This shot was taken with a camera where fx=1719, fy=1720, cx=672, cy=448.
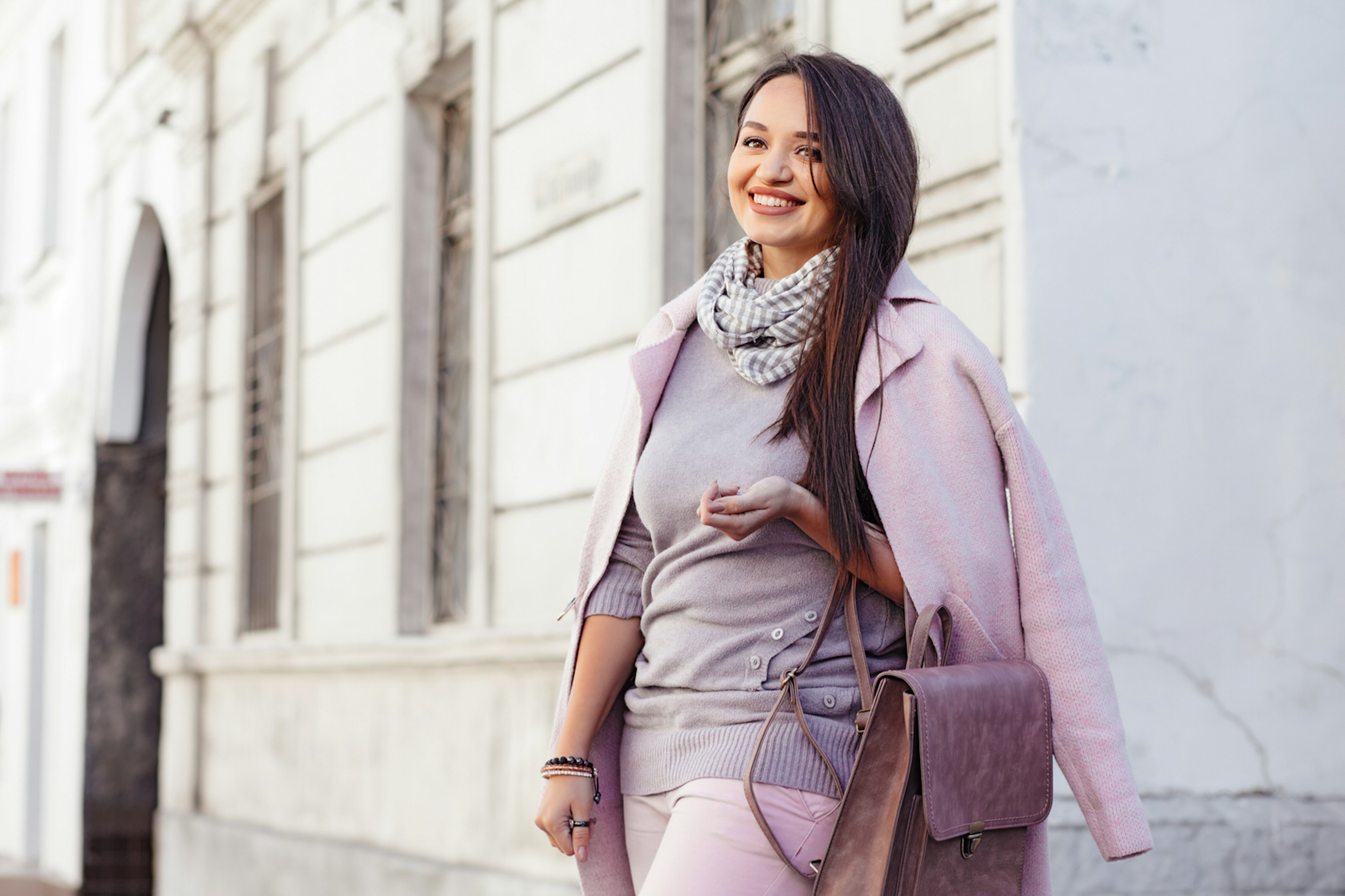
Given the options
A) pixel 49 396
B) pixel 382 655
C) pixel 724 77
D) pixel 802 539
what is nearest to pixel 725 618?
pixel 802 539

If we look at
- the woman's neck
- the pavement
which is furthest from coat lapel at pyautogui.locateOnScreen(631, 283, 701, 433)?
the pavement

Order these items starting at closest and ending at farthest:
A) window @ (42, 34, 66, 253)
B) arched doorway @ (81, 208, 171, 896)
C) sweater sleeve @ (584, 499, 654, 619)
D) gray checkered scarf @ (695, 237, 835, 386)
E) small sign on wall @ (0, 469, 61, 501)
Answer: gray checkered scarf @ (695, 237, 835, 386) < sweater sleeve @ (584, 499, 654, 619) < arched doorway @ (81, 208, 171, 896) < small sign on wall @ (0, 469, 61, 501) < window @ (42, 34, 66, 253)

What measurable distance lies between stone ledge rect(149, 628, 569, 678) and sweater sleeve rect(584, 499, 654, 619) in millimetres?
2096

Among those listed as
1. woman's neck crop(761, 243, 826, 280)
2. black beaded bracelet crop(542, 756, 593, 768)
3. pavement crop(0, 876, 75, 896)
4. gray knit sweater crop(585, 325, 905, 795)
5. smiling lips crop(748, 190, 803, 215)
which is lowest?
pavement crop(0, 876, 75, 896)

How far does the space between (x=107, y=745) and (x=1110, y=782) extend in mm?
10807

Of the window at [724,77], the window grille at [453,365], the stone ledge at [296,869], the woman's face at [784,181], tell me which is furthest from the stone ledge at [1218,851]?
the window grille at [453,365]

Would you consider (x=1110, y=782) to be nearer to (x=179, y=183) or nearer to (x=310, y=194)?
(x=310, y=194)

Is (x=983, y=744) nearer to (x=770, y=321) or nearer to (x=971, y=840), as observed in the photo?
(x=971, y=840)

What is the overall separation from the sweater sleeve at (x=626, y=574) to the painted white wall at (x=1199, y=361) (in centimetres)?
164

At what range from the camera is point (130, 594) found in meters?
12.2

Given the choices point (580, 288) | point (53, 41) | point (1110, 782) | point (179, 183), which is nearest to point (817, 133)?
point (1110, 782)

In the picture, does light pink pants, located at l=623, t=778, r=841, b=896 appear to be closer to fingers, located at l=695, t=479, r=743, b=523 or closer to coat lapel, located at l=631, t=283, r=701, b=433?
fingers, located at l=695, t=479, r=743, b=523

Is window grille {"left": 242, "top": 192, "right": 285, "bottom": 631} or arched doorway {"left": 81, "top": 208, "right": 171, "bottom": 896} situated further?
arched doorway {"left": 81, "top": 208, "right": 171, "bottom": 896}

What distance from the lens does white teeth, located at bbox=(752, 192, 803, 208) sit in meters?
2.42
